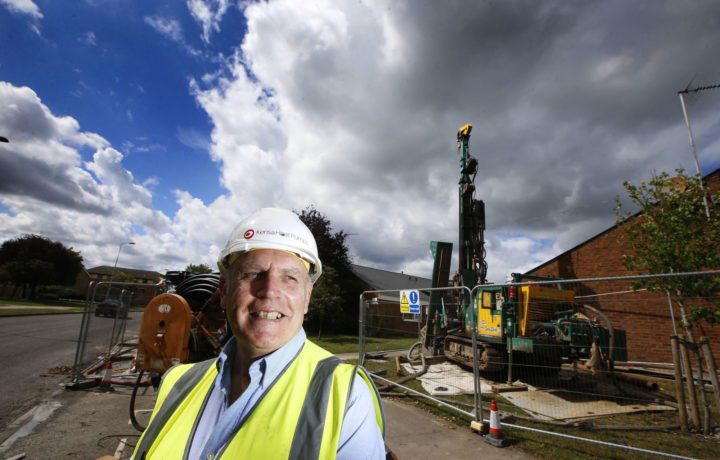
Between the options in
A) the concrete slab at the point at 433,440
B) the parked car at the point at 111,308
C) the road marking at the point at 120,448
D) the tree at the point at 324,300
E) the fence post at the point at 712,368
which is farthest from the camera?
the tree at the point at 324,300

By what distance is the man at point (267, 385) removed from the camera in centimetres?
107

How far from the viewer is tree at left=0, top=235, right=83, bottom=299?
38.9 metres

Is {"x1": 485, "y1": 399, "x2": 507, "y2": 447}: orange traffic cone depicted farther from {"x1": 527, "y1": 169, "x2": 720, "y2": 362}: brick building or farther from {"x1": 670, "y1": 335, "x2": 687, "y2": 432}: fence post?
{"x1": 670, "y1": 335, "x2": 687, "y2": 432}: fence post

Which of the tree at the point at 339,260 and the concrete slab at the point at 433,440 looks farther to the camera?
the tree at the point at 339,260

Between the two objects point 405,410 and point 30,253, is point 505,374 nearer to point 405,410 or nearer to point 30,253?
point 405,410

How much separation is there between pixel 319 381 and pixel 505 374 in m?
9.97

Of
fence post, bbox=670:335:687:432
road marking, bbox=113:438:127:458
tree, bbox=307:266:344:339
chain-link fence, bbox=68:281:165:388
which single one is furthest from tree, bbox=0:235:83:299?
fence post, bbox=670:335:687:432

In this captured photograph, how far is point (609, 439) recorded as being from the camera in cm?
495

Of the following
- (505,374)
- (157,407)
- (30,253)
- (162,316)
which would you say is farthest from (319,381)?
(30,253)

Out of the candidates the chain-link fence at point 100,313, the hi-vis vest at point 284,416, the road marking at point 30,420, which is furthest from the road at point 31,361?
the hi-vis vest at point 284,416

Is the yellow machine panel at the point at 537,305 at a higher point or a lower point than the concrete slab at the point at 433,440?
higher

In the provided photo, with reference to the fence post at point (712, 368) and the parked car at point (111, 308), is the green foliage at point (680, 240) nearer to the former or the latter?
the fence post at point (712, 368)

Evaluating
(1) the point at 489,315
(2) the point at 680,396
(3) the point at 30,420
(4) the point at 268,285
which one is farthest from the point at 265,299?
(1) the point at 489,315

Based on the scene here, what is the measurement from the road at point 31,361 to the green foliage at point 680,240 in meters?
11.7
